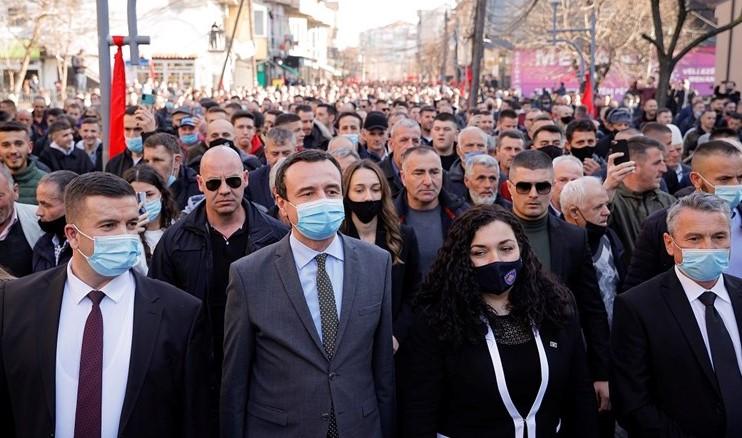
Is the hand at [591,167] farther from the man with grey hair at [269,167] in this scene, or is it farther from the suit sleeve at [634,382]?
the suit sleeve at [634,382]

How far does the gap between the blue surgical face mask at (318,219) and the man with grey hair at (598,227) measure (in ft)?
7.06

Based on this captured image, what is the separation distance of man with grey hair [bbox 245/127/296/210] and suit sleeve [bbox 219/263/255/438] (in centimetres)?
408

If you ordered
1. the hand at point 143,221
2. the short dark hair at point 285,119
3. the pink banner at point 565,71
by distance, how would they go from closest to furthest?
the hand at point 143,221
the short dark hair at point 285,119
the pink banner at point 565,71

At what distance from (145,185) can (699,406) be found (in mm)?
3846

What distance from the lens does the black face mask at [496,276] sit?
3.99m

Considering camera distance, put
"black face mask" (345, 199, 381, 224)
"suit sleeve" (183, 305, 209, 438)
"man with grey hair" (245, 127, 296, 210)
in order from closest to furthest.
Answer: "suit sleeve" (183, 305, 209, 438), "black face mask" (345, 199, 381, 224), "man with grey hair" (245, 127, 296, 210)

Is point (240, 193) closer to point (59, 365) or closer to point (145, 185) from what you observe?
point (145, 185)

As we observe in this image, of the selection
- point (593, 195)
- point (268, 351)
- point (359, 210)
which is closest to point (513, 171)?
point (593, 195)

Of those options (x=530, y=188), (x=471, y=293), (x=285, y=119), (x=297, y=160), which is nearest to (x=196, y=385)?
(x=297, y=160)

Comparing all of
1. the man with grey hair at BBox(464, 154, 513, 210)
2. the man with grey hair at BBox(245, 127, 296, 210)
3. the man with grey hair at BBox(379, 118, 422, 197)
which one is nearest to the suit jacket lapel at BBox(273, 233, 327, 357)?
the man with grey hair at BBox(464, 154, 513, 210)

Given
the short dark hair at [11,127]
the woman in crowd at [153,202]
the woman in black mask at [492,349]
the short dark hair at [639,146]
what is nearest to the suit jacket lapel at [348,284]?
the woman in black mask at [492,349]

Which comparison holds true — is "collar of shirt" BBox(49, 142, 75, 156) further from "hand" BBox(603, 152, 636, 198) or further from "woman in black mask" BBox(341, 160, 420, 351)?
"hand" BBox(603, 152, 636, 198)

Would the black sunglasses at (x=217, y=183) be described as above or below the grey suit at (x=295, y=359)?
above

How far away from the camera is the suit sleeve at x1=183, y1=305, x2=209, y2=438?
3695 millimetres
